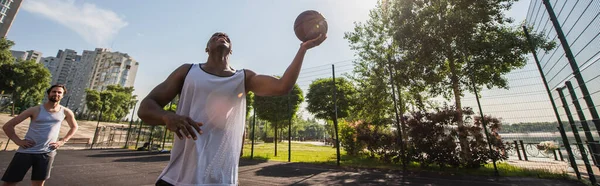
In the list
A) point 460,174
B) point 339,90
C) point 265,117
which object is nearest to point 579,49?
point 460,174

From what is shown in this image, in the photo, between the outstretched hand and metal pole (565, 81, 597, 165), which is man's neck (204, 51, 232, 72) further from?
metal pole (565, 81, 597, 165)

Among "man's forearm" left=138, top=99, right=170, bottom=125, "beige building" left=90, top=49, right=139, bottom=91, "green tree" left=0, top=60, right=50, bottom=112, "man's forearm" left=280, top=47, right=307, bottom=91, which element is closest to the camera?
"man's forearm" left=138, top=99, right=170, bottom=125

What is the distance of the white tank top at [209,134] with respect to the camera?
1.18 m

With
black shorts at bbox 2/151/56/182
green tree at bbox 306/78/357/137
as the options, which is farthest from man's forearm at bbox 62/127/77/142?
green tree at bbox 306/78/357/137

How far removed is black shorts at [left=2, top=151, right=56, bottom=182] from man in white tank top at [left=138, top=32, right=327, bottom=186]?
141 inches

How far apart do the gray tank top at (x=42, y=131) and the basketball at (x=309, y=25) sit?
411cm

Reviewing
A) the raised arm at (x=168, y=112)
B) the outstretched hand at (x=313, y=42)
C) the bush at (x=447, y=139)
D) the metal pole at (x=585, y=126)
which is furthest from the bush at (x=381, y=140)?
the raised arm at (x=168, y=112)

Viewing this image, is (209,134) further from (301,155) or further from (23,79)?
(23,79)

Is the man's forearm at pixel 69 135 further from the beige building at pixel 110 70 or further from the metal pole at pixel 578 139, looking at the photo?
the beige building at pixel 110 70

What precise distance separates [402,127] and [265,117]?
862 cm

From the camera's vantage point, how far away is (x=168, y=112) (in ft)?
3.50

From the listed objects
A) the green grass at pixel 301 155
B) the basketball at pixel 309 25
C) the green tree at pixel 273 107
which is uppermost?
the green tree at pixel 273 107

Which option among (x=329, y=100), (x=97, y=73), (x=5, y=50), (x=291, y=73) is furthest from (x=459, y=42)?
(x=97, y=73)

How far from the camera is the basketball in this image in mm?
1742
